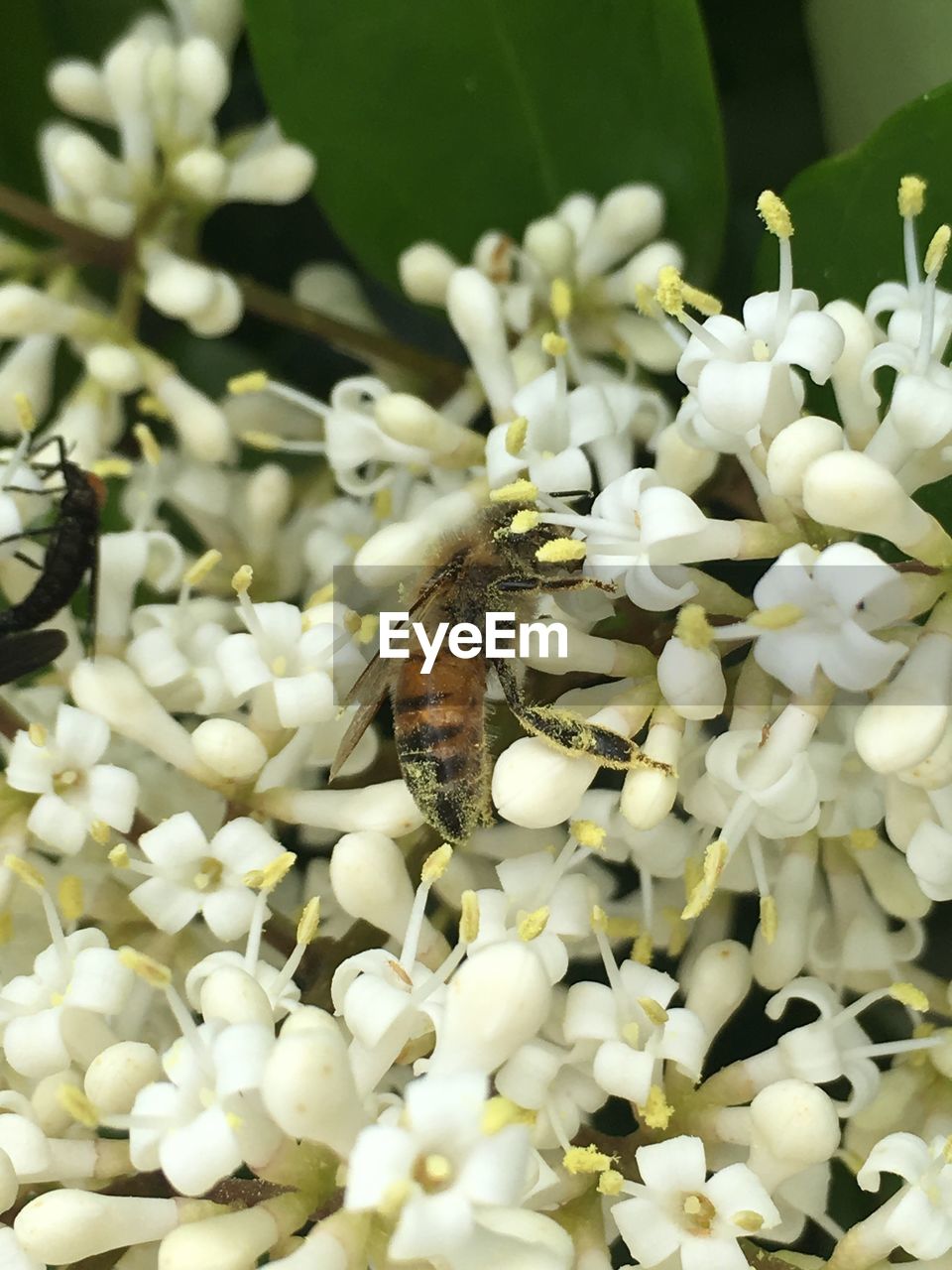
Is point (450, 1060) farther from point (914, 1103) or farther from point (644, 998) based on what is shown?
point (914, 1103)

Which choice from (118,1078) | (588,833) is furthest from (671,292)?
(118,1078)

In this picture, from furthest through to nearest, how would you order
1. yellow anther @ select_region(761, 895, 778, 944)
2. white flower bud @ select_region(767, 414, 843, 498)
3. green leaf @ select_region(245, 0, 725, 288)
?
green leaf @ select_region(245, 0, 725, 288) < yellow anther @ select_region(761, 895, 778, 944) < white flower bud @ select_region(767, 414, 843, 498)

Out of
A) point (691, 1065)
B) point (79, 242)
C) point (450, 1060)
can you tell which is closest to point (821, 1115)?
point (691, 1065)

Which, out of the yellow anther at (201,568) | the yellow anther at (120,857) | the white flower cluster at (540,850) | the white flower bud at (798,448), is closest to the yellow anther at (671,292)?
the white flower cluster at (540,850)

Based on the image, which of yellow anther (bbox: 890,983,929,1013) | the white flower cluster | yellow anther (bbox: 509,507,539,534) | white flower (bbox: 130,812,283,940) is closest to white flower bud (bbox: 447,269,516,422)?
the white flower cluster

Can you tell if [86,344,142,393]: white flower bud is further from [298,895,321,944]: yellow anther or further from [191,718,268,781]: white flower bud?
[298,895,321,944]: yellow anther

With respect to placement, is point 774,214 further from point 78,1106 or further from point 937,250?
Answer: point 78,1106
